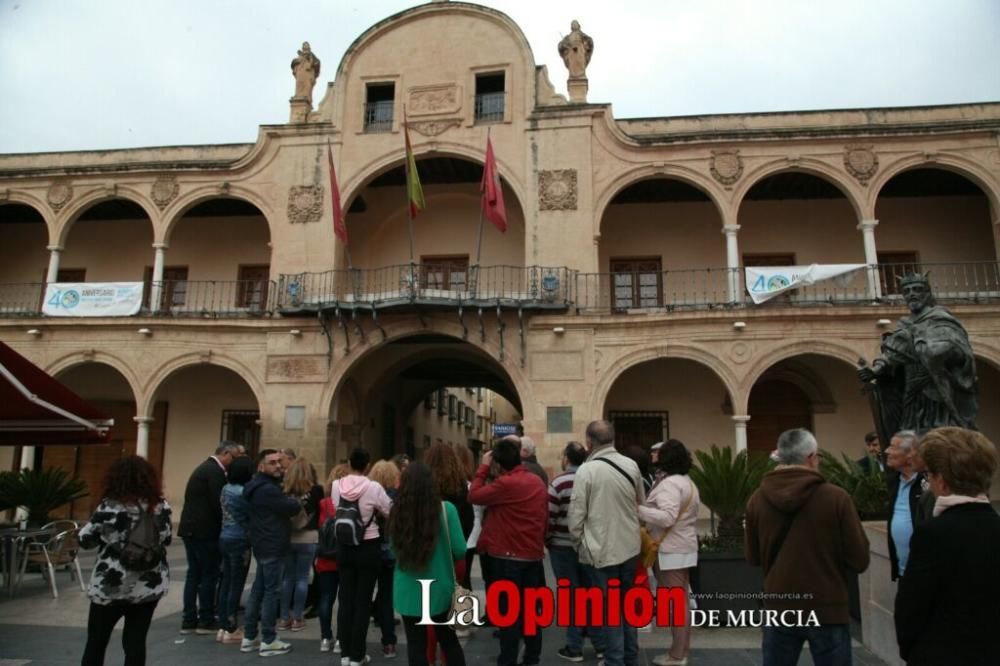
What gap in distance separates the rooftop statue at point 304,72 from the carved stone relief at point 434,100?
109 inches

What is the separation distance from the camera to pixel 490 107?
1591 cm

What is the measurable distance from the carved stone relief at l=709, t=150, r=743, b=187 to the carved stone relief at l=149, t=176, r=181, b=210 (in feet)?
41.5

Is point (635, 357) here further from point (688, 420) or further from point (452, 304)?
point (452, 304)

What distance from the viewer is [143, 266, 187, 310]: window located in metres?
17.3

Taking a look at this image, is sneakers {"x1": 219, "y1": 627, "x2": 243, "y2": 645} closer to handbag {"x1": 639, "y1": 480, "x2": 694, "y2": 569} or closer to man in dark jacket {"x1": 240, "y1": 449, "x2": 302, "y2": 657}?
man in dark jacket {"x1": 240, "y1": 449, "x2": 302, "y2": 657}

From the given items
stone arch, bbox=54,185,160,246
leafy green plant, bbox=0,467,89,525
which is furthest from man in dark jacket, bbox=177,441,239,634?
stone arch, bbox=54,185,160,246

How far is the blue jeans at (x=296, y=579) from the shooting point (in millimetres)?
6062

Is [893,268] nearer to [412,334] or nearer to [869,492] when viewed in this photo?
[869,492]

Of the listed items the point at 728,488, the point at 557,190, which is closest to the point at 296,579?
the point at 728,488

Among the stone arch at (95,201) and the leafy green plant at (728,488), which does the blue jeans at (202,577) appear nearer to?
the leafy green plant at (728,488)

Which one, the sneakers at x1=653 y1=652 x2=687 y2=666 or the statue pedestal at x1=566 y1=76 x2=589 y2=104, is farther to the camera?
the statue pedestal at x1=566 y1=76 x2=589 y2=104

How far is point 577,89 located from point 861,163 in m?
6.39

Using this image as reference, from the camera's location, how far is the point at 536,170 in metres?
15.2

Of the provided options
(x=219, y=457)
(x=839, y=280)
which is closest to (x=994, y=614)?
(x=219, y=457)
